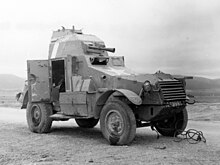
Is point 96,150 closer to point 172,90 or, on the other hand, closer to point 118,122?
point 118,122

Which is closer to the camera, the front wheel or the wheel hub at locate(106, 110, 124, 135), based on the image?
the front wheel

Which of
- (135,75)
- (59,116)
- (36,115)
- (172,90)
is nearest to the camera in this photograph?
(172,90)

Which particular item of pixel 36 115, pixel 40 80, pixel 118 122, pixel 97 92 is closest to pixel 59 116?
pixel 36 115

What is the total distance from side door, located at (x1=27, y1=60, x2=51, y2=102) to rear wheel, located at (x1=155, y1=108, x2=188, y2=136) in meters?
3.58

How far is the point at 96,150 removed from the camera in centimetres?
870

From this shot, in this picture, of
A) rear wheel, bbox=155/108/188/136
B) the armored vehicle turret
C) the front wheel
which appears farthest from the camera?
rear wheel, bbox=155/108/188/136

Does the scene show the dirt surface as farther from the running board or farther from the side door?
the side door

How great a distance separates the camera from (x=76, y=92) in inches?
422

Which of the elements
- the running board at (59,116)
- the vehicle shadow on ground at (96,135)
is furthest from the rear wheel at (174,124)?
the running board at (59,116)

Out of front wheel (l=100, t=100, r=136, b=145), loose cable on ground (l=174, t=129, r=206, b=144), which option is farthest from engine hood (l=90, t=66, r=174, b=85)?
loose cable on ground (l=174, t=129, r=206, b=144)

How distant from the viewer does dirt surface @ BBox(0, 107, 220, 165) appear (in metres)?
7.54

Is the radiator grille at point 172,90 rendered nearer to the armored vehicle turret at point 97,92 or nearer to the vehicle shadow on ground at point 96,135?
the armored vehicle turret at point 97,92

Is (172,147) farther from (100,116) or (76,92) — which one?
(76,92)

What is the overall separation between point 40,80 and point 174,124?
14.2 feet
